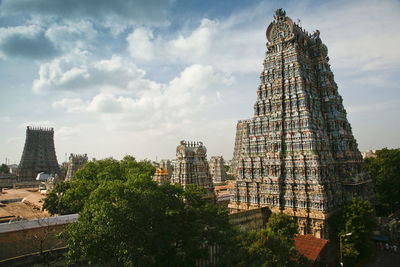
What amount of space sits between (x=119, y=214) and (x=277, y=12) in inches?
1421

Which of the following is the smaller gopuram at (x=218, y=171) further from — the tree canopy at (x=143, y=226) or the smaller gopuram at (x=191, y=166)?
the tree canopy at (x=143, y=226)

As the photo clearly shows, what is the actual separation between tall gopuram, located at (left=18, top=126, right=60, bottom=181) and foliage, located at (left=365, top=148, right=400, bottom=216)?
10593cm

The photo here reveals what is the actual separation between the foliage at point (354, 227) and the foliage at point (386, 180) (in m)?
19.1

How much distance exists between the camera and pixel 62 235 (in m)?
18.1

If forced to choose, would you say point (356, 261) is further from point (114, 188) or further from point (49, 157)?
point (49, 157)

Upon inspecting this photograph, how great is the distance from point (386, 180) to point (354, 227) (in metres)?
23.6

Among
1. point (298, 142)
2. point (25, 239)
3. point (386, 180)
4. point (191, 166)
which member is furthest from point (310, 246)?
point (386, 180)

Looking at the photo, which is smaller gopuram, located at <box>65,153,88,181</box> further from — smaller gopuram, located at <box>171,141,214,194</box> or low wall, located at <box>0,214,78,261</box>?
low wall, located at <box>0,214,78,261</box>

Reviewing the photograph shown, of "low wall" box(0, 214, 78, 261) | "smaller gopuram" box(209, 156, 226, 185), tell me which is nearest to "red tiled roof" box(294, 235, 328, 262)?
"low wall" box(0, 214, 78, 261)

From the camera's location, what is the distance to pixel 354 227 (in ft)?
89.3

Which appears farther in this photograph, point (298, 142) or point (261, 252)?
point (298, 142)

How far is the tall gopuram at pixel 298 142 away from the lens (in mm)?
30656

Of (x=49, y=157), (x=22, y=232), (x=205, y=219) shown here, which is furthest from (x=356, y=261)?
(x=49, y=157)

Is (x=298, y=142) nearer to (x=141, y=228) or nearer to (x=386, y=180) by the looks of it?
(x=141, y=228)
